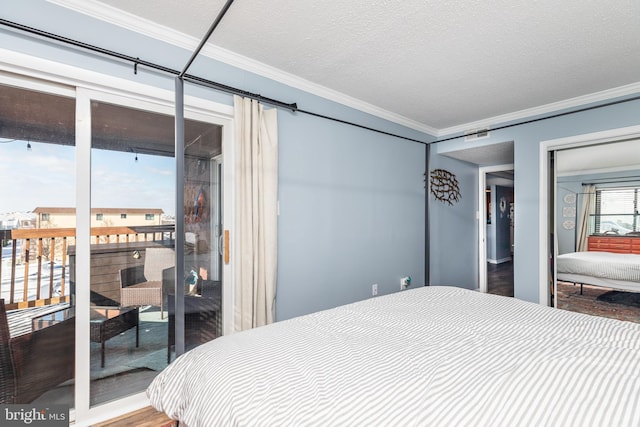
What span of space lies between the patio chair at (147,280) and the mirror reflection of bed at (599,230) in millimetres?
4110

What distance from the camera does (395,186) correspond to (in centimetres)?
369

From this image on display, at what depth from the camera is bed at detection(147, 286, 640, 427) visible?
0.76 m

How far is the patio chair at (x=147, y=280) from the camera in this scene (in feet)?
6.78

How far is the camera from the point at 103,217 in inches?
75.7

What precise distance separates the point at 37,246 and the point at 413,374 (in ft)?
7.09

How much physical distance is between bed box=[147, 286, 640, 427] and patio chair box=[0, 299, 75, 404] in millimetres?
1107

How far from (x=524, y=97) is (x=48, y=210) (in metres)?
4.18

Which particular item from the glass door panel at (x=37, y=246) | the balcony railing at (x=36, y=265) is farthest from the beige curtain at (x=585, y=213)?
the glass door panel at (x=37, y=246)

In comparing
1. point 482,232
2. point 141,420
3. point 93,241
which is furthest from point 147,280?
point 482,232

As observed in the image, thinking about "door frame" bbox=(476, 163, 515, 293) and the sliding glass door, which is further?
"door frame" bbox=(476, 163, 515, 293)

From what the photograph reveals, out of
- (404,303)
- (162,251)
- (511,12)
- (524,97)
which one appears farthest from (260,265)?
(524,97)

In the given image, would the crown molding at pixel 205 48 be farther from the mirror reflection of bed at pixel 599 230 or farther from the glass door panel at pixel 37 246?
the mirror reflection of bed at pixel 599 230

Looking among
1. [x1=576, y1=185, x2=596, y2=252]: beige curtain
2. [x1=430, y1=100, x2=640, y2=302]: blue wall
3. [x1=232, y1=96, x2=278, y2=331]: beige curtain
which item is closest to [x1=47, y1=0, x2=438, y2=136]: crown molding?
[x1=232, y1=96, x2=278, y2=331]: beige curtain

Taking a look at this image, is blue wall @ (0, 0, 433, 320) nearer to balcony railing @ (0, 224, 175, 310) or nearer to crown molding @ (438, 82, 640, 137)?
crown molding @ (438, 82, 640, 137)
